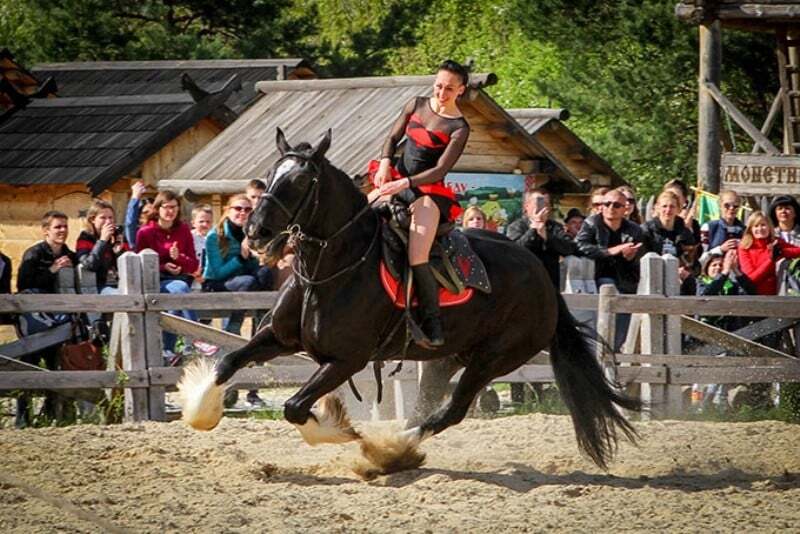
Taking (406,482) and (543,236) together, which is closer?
(406,482)

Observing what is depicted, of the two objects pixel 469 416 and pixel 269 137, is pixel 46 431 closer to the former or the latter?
pixel 469 416

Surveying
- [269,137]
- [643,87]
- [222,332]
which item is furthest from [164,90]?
[222,332]

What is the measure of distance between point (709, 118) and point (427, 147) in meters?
12.4

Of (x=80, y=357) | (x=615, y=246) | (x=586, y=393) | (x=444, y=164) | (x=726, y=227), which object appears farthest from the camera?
(x=726, y=227)

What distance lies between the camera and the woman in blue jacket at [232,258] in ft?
44.7

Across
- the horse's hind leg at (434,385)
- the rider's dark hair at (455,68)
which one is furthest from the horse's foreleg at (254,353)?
the rider's dark hair at (455,68)

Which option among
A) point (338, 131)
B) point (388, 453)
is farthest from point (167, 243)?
point (338, 131)

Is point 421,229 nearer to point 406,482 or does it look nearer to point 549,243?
point 406,482

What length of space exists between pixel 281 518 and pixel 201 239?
6366 mm

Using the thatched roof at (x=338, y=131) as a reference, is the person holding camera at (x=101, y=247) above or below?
below

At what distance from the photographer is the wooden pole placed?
21656 mm

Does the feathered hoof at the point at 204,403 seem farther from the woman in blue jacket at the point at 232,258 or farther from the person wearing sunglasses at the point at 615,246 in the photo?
the person wearing sunglasses at the point at 615,246

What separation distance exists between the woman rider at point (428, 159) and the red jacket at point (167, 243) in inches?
157

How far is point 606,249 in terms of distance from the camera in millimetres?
14008
